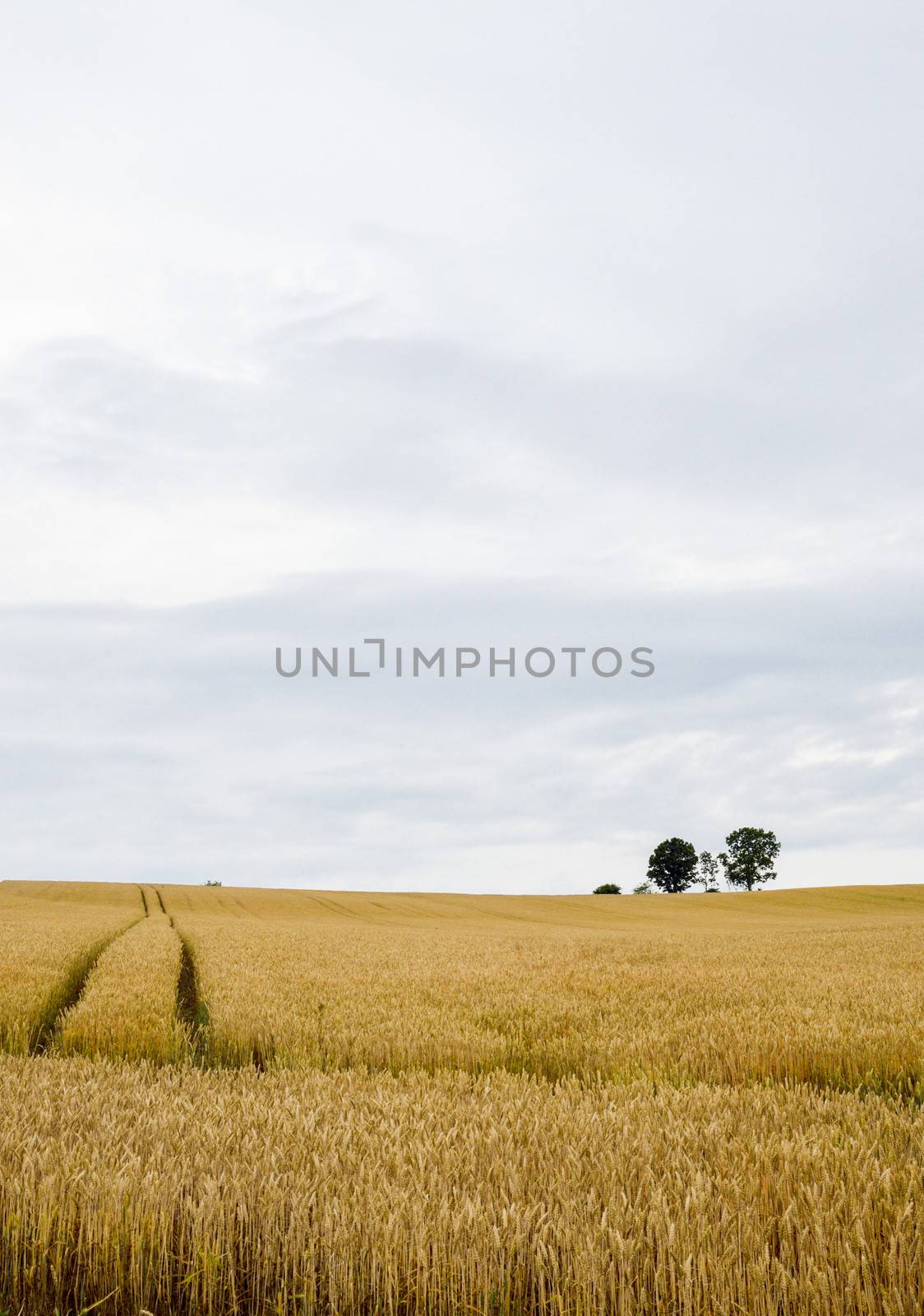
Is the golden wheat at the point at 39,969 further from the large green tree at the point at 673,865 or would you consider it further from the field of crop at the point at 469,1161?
the large green tree at the point at 673,865

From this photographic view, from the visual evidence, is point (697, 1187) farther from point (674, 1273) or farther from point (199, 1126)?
point (199, 1126)

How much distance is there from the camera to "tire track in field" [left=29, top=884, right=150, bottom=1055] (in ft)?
28.2

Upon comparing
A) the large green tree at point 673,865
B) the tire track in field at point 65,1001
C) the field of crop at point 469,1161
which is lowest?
the large green tree at point 673,865

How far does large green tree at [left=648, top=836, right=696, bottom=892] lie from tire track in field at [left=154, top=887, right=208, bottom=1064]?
332ft

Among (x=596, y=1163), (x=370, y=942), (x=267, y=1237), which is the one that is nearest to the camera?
(x=267, y=1237)

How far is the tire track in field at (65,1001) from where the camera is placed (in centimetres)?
859

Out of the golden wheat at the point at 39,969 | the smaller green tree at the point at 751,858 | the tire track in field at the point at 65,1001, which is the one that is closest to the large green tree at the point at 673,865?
the smaller green tree at the point at 751,858

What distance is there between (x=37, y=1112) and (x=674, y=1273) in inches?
130

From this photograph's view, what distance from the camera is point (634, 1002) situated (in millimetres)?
9164

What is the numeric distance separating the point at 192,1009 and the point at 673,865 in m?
110

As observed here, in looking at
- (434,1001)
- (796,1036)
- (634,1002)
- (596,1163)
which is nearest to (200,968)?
(434,1001)

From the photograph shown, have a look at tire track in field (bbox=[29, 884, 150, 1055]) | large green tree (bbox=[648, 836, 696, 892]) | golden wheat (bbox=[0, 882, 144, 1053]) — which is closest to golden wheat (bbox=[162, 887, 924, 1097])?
tire track in field (bbox=[29, 884, 150, 1055])

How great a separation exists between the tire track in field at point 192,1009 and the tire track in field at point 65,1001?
1.34 meters

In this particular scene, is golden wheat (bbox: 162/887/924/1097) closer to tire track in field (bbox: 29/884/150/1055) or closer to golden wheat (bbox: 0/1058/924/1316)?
tire track in field (bbox: 29/884/150/1055)
